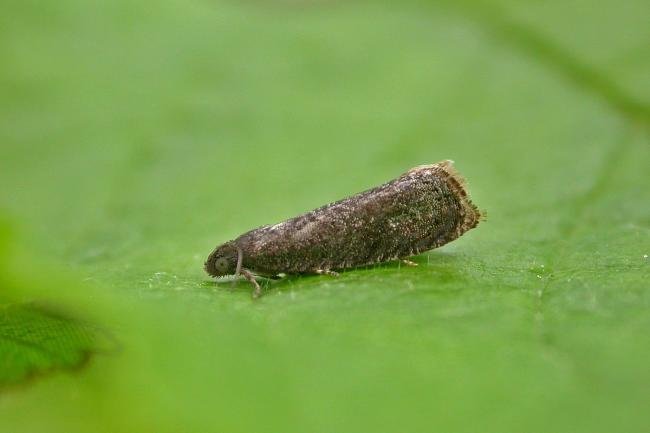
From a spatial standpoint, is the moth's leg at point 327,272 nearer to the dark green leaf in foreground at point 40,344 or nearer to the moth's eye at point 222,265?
the moth's eye at point 222,265

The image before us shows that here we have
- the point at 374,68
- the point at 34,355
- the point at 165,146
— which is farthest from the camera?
the point at 374,68

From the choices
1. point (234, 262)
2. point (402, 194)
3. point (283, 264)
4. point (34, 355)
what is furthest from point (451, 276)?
point (34, 355)

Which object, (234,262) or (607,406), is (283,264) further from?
(607,406)

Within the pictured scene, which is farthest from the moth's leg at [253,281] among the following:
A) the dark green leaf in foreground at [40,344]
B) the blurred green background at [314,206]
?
the dark green leaf in foreground at [40,344]

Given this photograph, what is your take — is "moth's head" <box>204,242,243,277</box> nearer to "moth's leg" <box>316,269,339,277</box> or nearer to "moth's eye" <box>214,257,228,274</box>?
"moth's eye" <box>214,257,228,274</box>

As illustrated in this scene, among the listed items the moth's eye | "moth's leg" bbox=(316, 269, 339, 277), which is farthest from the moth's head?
"moth's leg" bbox=(316, 269, 339, 277)

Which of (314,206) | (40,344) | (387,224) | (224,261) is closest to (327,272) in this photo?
(387,224)

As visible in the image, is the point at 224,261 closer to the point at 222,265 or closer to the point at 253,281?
the point at 222,265
